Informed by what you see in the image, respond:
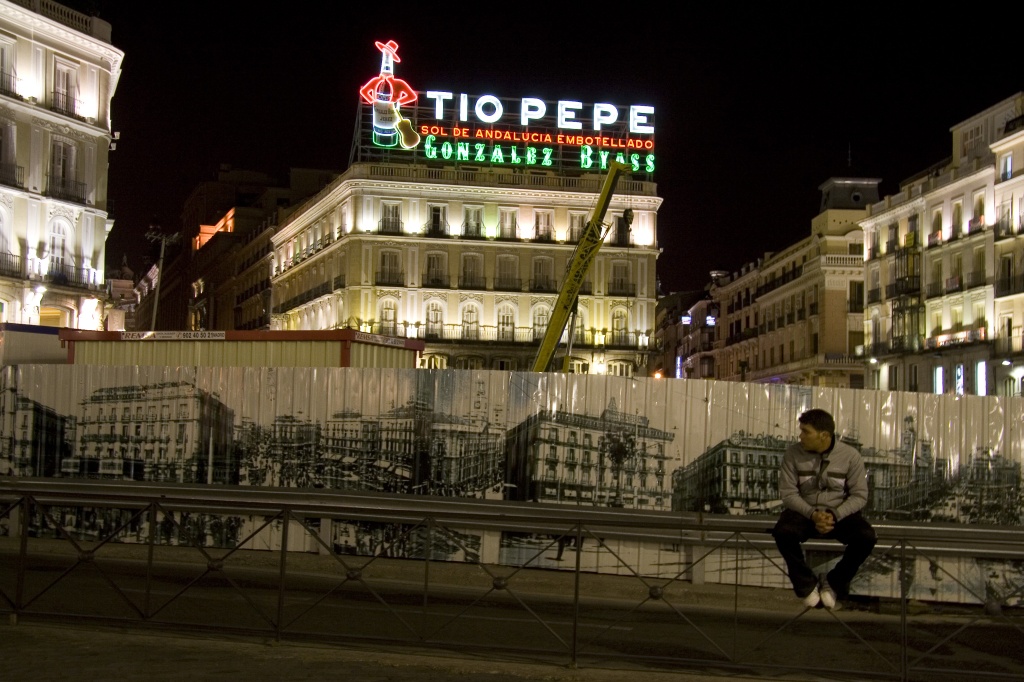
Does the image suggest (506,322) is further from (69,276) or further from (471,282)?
(69,276)

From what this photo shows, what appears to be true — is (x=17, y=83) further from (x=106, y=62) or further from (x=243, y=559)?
(x=243, y=559)

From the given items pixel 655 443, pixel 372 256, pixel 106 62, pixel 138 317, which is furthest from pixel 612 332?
pixel 138 317

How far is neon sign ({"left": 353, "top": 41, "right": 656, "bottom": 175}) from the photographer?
77.5m

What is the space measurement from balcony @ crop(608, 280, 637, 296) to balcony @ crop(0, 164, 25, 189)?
4026 centimetres

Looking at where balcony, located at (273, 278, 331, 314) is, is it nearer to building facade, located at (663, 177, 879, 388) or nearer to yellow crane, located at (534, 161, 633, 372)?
building facade, located at (663, 177, 879, 388)

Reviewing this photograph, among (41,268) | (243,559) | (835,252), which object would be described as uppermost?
(835,252)

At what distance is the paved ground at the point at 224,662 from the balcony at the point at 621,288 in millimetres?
68215

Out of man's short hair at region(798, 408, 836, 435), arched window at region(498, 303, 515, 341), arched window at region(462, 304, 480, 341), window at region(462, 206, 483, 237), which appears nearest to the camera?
man's short hair at region(798, 408, 836, 435)

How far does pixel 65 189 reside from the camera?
51.0 metres

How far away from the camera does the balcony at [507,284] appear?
3019 inches

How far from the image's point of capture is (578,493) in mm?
17844

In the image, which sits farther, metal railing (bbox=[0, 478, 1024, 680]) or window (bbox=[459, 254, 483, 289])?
window (bbox=[459, 254, 483, 289])

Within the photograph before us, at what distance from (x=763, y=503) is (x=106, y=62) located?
44.9m

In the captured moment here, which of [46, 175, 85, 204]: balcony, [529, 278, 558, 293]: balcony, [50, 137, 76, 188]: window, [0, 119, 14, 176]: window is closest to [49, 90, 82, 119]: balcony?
[50, 137, 76, 188]: window
